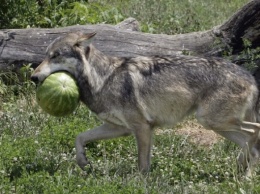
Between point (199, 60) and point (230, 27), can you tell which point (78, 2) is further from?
point (199, 60)

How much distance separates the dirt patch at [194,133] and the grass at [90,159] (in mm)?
274

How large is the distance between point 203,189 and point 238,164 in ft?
3.82

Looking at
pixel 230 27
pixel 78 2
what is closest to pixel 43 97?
pixel 230 27

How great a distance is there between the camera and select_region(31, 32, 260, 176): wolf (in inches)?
308

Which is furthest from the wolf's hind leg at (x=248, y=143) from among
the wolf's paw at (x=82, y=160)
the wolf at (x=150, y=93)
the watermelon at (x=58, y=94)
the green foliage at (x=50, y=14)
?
the green foliage at (x=50, y=14)

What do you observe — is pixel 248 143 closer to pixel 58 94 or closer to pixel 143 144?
pixel 143 144

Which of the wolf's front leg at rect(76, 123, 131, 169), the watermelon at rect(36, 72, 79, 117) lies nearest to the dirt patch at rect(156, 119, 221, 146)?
the wolf's front leg at rect(76, 123, 131, 169)

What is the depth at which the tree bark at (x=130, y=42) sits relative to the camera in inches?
398

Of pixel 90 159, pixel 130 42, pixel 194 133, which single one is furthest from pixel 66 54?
pixel 130 42

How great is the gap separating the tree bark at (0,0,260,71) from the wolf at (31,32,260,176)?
201 cm

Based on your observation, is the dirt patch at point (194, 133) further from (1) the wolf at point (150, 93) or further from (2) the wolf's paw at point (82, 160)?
(2) the wolf's paw at point (82, 160)

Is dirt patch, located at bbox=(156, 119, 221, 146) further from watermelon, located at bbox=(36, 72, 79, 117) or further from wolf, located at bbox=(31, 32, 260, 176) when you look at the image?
watermelon, located at bbox=(36, 72, 79, 117)

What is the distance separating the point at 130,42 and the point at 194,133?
1622 millimetres

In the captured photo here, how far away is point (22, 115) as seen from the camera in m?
9.38
